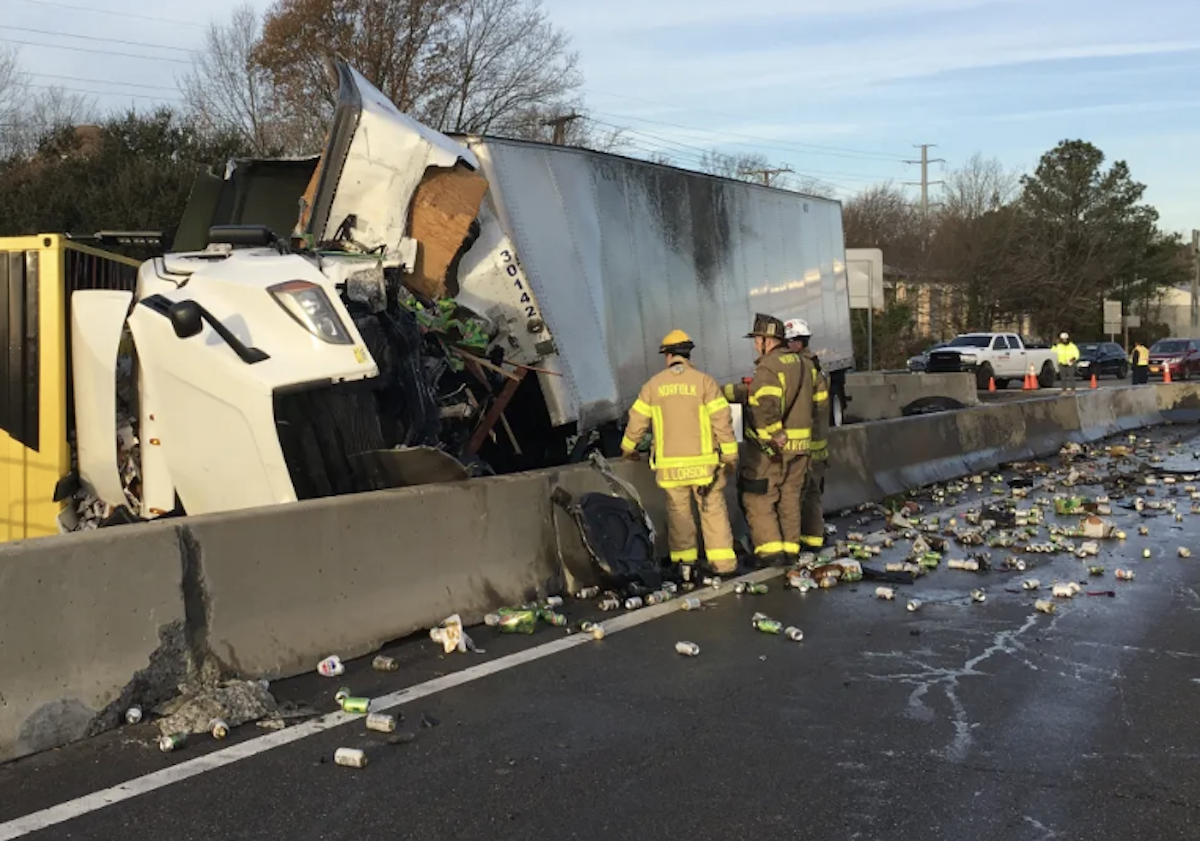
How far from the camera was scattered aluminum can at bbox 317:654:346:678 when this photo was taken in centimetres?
542

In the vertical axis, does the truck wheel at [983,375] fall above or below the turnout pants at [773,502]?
below

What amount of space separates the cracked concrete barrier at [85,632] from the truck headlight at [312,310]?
1.57 metres

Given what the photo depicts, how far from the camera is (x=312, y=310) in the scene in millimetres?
6270

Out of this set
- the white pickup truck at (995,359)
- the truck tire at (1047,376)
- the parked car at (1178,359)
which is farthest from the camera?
the parked car at (1178,359)

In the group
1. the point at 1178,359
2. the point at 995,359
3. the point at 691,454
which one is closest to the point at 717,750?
the point at 691,454

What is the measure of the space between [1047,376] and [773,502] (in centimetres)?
3200

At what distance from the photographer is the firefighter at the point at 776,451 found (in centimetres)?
842

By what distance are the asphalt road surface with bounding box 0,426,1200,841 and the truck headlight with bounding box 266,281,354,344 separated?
1.65m

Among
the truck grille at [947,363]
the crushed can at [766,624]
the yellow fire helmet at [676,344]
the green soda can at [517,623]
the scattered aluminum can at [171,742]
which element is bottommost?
the crushed can at [766,624]

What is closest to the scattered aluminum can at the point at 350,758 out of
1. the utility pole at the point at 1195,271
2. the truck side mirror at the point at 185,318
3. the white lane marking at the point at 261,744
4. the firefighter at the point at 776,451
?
the white lane marking at the point at 261,744

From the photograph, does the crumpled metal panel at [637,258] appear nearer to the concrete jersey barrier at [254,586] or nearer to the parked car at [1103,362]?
the concrete jersey barrier at [254,586]

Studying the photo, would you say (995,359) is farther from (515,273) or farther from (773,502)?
(773,502)

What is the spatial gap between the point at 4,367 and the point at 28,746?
283cm

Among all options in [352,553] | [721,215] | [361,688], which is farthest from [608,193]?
[361,688]
